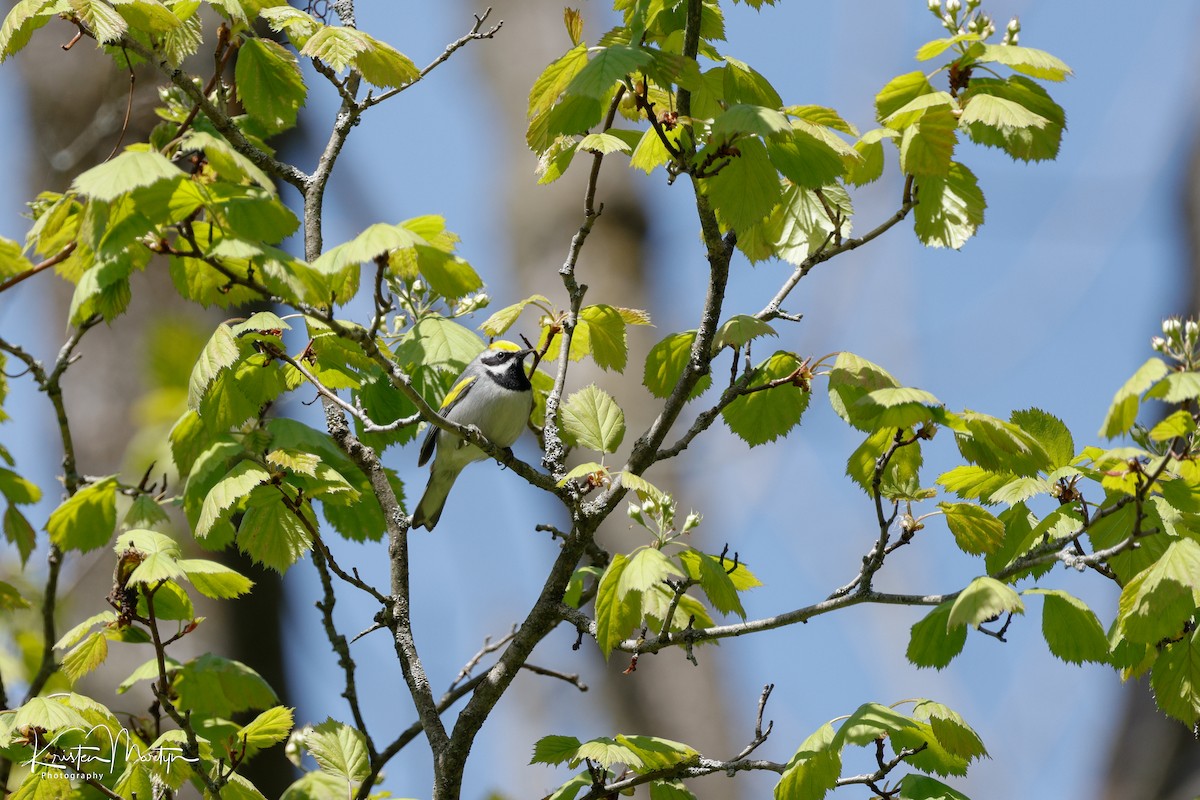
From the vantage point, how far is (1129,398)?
1.85m

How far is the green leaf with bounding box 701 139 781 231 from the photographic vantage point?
Answer: 224 centimetres

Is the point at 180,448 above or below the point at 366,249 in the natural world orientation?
below

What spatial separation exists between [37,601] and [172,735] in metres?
1.77

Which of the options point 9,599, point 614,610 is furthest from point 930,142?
point 9,599

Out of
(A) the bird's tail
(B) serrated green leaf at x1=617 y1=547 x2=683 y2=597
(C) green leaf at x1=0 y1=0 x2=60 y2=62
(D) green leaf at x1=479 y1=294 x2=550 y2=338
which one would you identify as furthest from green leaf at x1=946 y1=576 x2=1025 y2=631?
(A) the bird's tail

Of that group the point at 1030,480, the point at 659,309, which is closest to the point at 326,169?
the point at 1030,480

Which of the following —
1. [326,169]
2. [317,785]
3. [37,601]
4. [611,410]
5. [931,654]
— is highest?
[326,169]

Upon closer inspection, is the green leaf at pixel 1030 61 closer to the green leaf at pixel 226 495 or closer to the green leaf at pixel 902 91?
the green leaf at pixel 902 91

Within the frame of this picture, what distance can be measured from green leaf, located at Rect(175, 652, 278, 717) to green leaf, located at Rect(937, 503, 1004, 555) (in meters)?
1.74

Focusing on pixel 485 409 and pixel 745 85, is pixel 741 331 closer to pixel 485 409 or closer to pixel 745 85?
pixel 745 85

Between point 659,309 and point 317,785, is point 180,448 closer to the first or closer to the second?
point 317,785

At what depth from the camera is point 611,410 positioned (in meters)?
2.69

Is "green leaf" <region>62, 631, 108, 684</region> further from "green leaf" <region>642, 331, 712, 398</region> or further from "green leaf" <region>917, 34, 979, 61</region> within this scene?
"green leaf" <region>917, 34, 979, 61</region>

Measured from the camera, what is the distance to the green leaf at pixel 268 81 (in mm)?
2773
